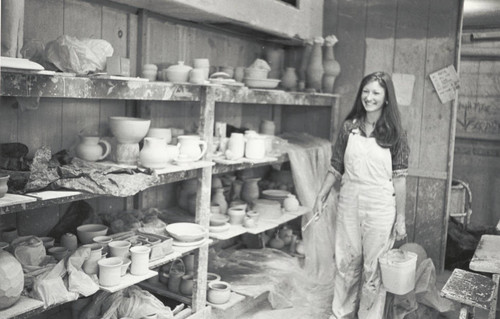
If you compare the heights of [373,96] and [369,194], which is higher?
[373,96]

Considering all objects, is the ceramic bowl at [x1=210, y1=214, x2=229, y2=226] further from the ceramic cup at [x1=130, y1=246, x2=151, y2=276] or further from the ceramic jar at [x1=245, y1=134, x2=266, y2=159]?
the ceramic cup at [x1=130, y1=246, x2=151, y2=276]

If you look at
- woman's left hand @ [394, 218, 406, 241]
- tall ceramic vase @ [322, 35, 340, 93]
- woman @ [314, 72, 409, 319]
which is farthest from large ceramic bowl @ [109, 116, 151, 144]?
tall ceramic vase @ [322, 35, 340, 93]

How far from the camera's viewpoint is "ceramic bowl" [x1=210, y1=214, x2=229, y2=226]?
3.18 metres

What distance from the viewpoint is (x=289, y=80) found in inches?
160

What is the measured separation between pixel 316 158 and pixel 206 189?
140 centimetres

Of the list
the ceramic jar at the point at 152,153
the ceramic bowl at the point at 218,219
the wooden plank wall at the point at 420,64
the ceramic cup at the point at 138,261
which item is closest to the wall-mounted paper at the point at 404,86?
the wooden plank wall at the point at 420,64

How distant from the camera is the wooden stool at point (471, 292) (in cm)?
221

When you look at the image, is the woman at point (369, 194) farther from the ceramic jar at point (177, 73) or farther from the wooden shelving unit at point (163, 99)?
the ceramic jar at point (177, 73)

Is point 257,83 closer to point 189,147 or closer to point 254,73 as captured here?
point 254,73

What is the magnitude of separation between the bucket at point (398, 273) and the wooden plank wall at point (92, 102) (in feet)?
4.83

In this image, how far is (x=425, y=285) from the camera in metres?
3.26

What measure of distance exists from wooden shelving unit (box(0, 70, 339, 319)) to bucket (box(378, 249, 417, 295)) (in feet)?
2.84

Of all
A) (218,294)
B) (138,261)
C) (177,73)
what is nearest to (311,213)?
(218,294)

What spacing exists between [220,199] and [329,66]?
1.53 metres
